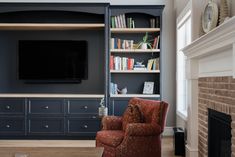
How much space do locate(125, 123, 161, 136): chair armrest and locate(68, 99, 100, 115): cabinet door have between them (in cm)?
195

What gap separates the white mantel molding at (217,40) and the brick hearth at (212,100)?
0.96 ft

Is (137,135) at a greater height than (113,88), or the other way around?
(113,88)

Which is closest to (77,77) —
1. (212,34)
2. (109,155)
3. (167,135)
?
(167,135)

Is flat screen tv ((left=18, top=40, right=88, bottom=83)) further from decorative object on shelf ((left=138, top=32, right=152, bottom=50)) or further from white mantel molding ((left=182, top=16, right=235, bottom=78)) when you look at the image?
white mantel molding ((left=182, top=16, right=235, bottom=78))

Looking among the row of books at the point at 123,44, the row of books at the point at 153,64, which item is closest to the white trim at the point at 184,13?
the row of books at the point at 153,64

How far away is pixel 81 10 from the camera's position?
6.05 m

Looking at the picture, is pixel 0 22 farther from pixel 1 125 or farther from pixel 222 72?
pixel 222 72

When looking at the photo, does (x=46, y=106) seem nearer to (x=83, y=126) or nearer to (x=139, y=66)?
(x=83, y=126)

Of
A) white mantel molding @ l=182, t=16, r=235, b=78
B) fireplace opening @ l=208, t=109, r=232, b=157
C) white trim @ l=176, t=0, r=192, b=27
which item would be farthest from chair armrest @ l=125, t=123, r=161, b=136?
white trim @ l=176, t=0, r=192, b=27

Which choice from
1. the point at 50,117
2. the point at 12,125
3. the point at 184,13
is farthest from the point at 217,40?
the point at 12,125

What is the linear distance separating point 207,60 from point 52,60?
11.0ft

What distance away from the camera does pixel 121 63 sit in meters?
6.24

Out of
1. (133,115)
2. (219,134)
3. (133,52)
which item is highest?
(133,52)

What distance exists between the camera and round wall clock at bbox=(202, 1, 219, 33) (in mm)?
3537
